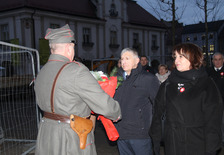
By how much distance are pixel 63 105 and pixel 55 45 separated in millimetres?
605

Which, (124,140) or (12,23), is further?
(12,23)

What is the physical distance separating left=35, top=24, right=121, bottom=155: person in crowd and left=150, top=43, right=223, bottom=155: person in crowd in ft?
2.24

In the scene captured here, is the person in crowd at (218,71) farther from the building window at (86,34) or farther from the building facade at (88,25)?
the building window at (86,34)

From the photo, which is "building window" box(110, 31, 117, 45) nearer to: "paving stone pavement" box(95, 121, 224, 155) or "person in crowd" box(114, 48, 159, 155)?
"paving stone pavement" box(95, 121, 224, 155)

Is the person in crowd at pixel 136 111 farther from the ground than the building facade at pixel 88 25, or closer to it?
closer to it

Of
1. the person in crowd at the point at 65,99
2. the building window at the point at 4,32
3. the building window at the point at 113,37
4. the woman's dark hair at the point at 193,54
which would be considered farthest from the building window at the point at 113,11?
the person in crowd at the point at 65,99

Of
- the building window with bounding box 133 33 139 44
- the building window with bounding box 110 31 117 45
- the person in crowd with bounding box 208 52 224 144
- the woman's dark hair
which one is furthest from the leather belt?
the building window with bounding box 133 33 139 44

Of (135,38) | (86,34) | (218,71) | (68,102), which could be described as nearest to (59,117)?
(68,102)

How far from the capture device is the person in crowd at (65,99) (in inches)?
86.5

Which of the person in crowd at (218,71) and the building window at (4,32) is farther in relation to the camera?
the building window at (4,32)

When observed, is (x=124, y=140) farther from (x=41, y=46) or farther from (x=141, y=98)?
(x=41, y=46)

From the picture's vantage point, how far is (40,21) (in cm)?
1981

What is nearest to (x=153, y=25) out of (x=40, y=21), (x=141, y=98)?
(x=40, y=21)

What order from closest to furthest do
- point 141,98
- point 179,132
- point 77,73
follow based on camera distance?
point 77,73 < point 179,132 < point 141,98
